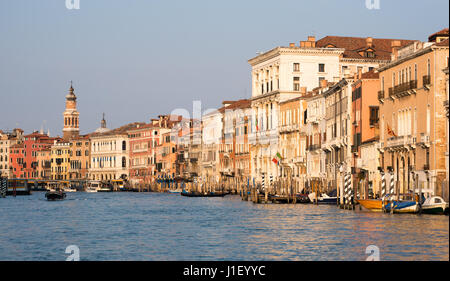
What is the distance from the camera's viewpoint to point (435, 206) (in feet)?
106

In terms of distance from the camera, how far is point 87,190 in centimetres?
12888

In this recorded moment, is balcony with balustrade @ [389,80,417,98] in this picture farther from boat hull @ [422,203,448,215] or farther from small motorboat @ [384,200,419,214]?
boat hull @ [422,203,448,215]

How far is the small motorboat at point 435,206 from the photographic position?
32125 millimetres

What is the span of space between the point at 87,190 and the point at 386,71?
290 ft

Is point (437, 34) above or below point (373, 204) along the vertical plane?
above

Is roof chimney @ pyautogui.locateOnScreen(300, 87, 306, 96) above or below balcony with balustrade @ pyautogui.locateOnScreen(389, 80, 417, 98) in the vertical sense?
above

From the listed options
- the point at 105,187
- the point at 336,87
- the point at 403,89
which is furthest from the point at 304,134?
the point at 105,187

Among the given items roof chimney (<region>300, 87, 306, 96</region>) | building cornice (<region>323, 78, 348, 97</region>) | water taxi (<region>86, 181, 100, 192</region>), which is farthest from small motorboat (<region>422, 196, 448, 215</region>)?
water taxi (<region>86, 181, 100, 192</region>)

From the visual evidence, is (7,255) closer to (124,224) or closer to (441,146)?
(124,224)

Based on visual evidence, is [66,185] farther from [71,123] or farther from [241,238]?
[241,238]

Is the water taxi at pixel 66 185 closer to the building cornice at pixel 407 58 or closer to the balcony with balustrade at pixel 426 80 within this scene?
the building cornice at pixel 407 58

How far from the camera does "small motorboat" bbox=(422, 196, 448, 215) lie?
32125 millimetres

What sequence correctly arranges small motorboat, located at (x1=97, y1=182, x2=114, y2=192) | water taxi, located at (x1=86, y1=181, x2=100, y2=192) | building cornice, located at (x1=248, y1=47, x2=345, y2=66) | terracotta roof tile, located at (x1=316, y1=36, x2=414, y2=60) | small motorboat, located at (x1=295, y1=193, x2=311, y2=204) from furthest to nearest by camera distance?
small motorboat, located at (x1=97, y1=182, x2=114, y2=192)
water taxi, located at (x1=86, y1=181, x2=100, y2=192)
building cornice, located at (x1=248, y1=47, x2=345, y2=66)
terracotta roof tile, located at (x1=316, y1=36, x2=414, y2=60)
small motorboat, located at (x1=295, y1=193, x2=311, y2=204)

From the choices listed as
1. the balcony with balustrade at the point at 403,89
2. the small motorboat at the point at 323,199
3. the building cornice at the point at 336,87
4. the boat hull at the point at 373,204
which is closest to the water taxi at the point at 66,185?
the building cornice at the point at 336,87
